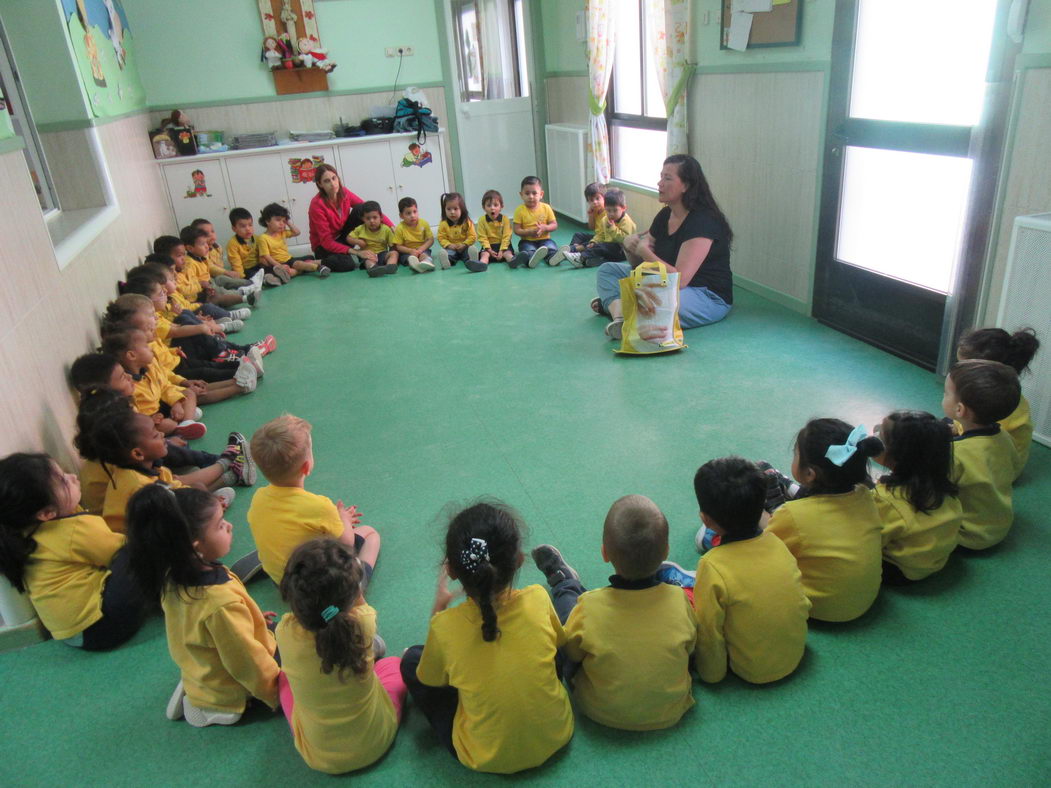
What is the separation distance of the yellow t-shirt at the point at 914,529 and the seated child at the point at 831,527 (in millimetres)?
105

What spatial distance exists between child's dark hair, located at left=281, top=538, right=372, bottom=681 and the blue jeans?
289cm

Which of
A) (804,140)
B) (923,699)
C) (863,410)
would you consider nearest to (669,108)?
(804,140)

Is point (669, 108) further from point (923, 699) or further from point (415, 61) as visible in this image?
point (923, 699)

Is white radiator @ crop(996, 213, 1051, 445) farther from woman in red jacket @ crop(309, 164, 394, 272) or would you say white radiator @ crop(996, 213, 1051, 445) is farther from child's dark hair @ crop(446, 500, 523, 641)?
woman in red jacket @ crop(309, 164, 394, 272)

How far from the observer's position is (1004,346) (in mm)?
2344

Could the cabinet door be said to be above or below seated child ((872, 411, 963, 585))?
above

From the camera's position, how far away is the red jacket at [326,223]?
6.07 m

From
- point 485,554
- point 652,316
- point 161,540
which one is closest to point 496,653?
point 485,554

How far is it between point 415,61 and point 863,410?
5.73 m

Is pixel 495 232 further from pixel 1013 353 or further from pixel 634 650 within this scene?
pixel 634 650

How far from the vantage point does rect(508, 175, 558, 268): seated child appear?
5.77 metres

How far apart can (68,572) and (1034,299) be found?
3151mm

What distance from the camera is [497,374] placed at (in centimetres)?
373

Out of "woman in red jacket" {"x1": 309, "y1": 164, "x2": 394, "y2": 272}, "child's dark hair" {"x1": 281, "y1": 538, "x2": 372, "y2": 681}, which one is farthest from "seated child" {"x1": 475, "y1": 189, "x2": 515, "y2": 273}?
"child's dark hair" {"x1": 281, "y1": 538, "x2": 372, "y2": 681}
